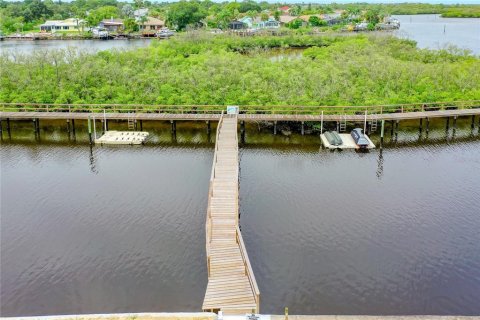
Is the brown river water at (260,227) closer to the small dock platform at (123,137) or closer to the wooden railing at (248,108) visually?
the small dock platform at (123,137)

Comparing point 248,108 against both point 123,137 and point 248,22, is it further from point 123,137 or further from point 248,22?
point 248,22

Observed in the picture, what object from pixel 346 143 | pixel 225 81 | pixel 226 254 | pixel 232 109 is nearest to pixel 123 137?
pixel 232 109

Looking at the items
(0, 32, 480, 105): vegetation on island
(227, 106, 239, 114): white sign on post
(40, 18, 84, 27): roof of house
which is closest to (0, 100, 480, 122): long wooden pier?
(227, 106, 239, 114): white sign on post

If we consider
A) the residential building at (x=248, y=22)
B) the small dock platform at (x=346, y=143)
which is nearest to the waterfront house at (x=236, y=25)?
the residential building at (x=248, y=22)

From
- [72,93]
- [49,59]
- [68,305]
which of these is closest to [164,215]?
[68,305]

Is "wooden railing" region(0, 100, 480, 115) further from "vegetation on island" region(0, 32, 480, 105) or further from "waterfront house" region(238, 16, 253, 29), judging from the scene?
"waterfront house" region(238, 16, 253, 29)

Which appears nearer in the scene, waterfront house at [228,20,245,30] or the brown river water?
the brown river water
